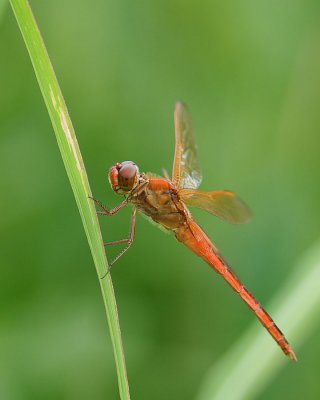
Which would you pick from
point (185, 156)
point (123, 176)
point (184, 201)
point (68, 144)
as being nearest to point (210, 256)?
point (184, 201)

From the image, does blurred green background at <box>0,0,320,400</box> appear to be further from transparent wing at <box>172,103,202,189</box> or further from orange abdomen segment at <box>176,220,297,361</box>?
transparent wing at <box>172,103,202,189</box>

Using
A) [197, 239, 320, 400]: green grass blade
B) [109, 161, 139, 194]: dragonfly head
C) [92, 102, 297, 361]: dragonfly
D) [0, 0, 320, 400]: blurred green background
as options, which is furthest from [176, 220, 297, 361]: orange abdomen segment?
[109, 161, 139, 194]: dragonfly head

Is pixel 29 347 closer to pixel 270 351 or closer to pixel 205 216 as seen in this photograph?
pixel 270 351

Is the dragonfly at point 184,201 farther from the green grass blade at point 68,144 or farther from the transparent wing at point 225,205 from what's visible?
the green grass blade at point 68,144

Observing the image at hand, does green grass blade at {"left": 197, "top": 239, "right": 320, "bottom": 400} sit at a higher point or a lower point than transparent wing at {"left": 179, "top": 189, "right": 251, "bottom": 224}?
lower

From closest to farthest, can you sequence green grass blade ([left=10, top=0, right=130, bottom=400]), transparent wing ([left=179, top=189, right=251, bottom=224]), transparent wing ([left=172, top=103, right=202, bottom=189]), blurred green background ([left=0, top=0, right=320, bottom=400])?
1. green grass blade ([left=10, top=0, right=130, bottom=400])
2. transparent wing ([left=179, top=189, right=251, bottom=224])
3. transparent wing ([left=172, top=103, right=202, bottom=189])
4. blurred green background ([left=0, top=0, right=320, bottom=400])

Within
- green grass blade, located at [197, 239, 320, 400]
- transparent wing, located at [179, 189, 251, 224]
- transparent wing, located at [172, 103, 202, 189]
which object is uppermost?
transparent wing, located at [172, 103, 202, 189]
